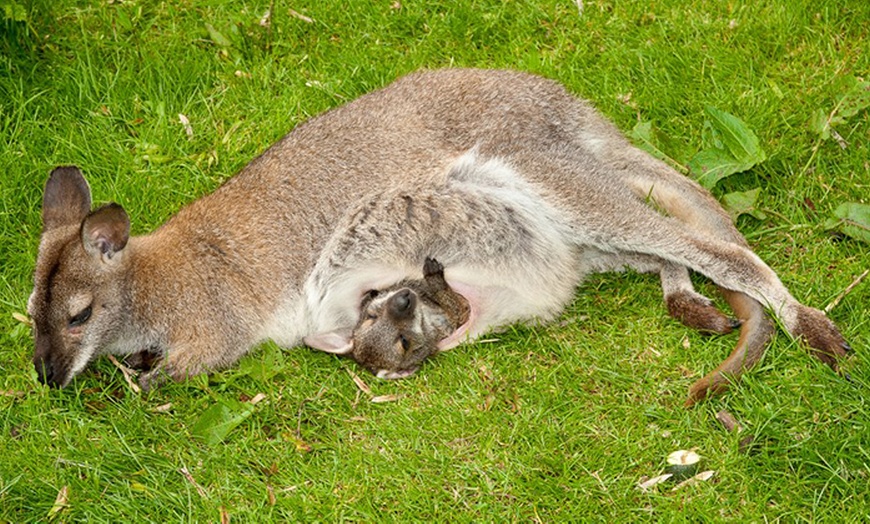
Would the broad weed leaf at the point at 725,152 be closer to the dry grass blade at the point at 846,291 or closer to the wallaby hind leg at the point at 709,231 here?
the wallaby hind leg at the point at 709,231

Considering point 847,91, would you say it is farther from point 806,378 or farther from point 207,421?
point 207,421

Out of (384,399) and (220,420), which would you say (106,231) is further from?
(384,399)

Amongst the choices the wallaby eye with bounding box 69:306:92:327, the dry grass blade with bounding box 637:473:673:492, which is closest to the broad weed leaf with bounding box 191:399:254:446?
the wallaby eye with bounding box 69:306:92:327

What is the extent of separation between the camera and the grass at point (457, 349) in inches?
191

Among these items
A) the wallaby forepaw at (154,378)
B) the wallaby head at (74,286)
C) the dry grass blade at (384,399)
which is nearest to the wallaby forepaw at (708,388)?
the dry grass blade at (384,399)

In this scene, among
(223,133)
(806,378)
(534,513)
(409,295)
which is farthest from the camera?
(223,133)

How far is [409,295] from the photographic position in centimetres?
557

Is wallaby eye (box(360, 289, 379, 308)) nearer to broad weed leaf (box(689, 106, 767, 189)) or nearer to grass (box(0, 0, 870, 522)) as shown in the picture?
grass (box(0, 0, 870, 522))

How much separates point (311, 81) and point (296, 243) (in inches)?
64.2

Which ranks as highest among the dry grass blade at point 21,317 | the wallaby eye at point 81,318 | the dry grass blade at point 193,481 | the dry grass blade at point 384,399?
the wallaby eye at point 81,318

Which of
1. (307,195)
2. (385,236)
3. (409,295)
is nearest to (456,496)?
(409,295)

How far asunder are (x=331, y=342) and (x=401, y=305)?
0.44 m

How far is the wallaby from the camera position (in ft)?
17.9

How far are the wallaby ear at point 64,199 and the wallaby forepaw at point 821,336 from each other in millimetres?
3568
